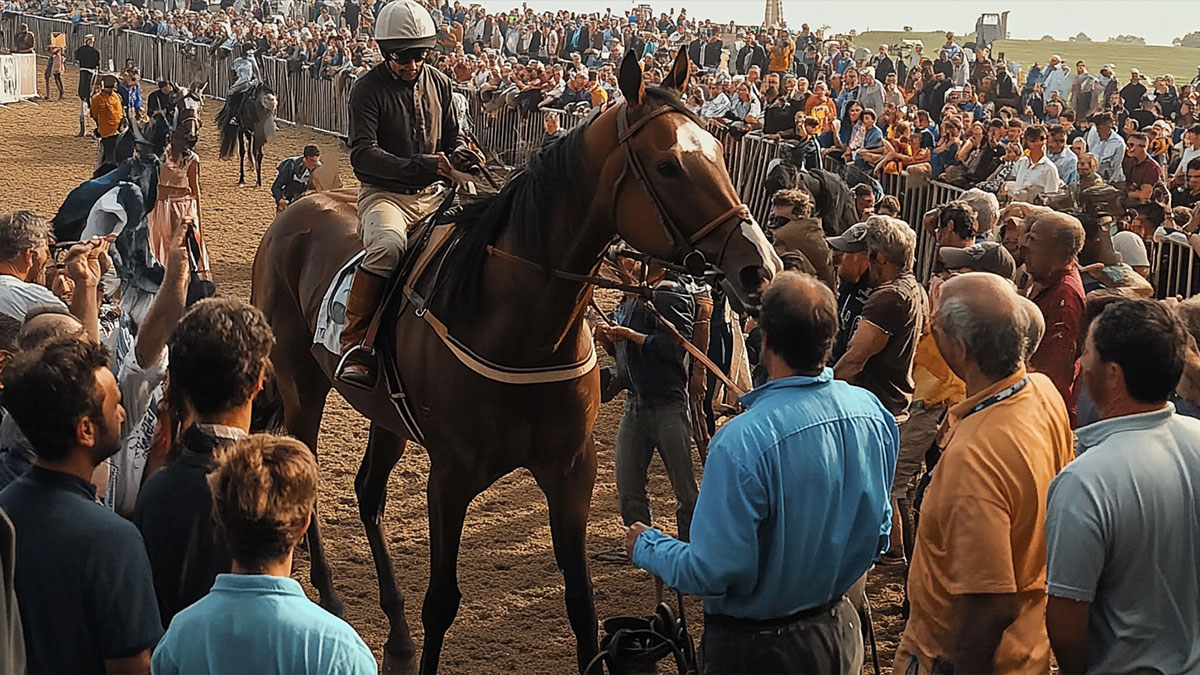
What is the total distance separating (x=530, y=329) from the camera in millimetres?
5141

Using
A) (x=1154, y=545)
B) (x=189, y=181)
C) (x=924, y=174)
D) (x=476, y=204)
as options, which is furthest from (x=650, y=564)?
(x=924, y=174)

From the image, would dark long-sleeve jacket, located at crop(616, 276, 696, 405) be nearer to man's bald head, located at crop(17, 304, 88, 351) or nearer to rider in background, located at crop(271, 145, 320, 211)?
man's bald head, located at crop(17, 304, 88, 351)

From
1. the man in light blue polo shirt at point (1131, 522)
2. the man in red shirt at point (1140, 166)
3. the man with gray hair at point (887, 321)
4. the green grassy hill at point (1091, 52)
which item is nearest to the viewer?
the man in light blue polo shirt at point (1131, 522)

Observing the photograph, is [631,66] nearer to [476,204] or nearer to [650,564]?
[476,204]

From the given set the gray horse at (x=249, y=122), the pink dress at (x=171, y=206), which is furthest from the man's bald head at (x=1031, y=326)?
the gray horse at (x=249, y=122)

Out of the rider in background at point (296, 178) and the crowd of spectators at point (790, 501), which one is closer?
the crowd of spectators at point (790, 501)

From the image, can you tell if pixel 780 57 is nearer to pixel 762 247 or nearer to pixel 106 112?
pixel 106 112

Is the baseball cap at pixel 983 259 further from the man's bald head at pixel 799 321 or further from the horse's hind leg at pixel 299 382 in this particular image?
the horse's hind leg at pixel 299 382

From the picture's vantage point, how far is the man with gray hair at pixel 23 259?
17.0 feet

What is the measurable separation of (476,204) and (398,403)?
3.24ft

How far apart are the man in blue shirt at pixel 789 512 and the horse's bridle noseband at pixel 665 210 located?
121 cm

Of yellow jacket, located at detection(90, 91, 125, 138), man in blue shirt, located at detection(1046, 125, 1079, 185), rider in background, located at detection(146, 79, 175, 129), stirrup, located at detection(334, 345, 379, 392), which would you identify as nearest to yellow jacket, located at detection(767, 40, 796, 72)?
rider in background, located at detection(146, 79, 175, 129)

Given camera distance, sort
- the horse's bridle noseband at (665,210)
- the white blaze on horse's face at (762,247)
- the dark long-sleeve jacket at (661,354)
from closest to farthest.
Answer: the white blaze on horse's face at (762,247)
the horse's bridle noseband at (665,210)
the dark long-sleeve jacket at (661,354)

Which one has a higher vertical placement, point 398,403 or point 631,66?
point 631,66
